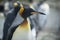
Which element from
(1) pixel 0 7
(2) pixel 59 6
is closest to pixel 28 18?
(2) pixel 59 6

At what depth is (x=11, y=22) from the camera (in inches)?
37.8

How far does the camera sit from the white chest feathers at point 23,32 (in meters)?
0.92

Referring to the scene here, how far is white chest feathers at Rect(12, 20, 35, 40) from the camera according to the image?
92 centimetres

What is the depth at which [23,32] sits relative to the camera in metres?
0.93

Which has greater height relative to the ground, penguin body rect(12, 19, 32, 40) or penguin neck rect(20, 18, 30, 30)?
penguin neck rect(20, 18, 30, 30)

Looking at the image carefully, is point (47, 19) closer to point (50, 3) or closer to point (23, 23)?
point (50, 3)

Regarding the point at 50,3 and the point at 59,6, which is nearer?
the point at 59,6

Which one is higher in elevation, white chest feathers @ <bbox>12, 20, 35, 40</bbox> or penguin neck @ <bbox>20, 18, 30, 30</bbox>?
penguin neck @ <bbox>20, 18, 30, 30</bbox>

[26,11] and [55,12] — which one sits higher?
[26,11]

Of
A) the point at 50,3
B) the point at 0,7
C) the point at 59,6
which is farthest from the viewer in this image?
the point at 0,7

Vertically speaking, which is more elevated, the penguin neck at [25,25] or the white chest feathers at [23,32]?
the penguin neck at [25,25]

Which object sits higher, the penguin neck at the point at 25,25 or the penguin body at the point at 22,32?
the penguin neck at the point at 25,25

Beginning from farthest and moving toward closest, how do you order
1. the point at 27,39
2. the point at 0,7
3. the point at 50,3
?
1. the point at 0,7
2. the point at 50,3
3. the point at 27,39

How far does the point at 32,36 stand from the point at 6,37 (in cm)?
11
